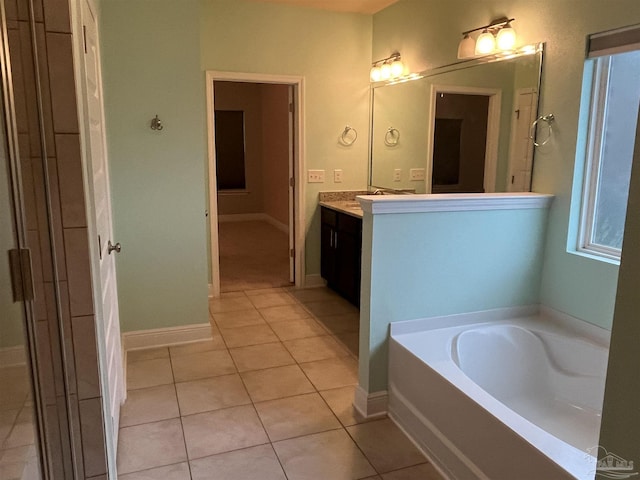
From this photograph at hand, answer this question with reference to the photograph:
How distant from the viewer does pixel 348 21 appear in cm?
470

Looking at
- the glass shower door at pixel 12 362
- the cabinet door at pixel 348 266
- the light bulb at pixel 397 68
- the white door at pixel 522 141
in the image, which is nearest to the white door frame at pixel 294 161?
the cabinet door at pixel 348 266

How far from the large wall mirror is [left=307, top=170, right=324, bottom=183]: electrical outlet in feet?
1.66

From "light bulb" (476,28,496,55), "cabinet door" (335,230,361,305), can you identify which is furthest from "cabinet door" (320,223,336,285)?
"light bulb" (476,28,496,55)

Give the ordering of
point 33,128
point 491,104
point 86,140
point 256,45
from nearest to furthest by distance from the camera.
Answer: point 33,128 → point 86,140 → point 491,104 → point 256,45

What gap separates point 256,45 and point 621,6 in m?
2.97

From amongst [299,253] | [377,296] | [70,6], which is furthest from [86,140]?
[299,253]

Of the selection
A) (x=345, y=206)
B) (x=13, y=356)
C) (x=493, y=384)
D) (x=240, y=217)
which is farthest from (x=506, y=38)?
(x=240, y=217)

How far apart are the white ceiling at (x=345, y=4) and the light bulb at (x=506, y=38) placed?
156 centimetres

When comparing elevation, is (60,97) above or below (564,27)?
below

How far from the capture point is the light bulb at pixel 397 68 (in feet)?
14.4

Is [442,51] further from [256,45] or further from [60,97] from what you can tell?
[60,97]

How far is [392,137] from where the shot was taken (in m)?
4.59

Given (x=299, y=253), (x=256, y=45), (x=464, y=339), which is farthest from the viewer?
(x=299, y=253)

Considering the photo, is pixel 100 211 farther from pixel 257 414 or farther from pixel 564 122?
pixel 564 122
